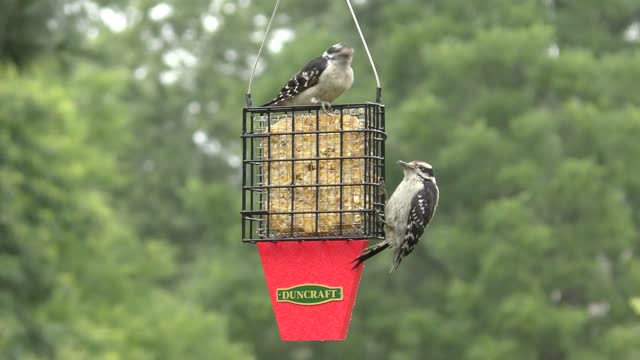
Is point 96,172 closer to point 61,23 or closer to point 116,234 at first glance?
point 116,234

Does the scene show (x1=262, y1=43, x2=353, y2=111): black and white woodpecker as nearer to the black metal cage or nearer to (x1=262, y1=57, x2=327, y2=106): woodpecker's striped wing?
(x1=262, y1=57, x2=327, y2=106): woodpecker's striped wing

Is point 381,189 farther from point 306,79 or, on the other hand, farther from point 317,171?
point 306,79

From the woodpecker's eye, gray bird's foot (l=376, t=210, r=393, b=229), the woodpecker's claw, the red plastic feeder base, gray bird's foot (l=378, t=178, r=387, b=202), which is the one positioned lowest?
the red plastic feeder base

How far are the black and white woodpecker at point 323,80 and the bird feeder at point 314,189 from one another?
0.30 metres

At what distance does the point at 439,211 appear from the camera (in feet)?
82.6

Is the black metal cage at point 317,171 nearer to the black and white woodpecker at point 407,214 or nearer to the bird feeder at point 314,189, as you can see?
the bird feeder at point 314,189

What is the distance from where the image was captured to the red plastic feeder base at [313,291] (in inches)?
332

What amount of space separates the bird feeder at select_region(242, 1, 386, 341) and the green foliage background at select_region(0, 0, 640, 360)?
10.4 metres

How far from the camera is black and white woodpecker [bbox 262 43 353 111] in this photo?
9.51 meters

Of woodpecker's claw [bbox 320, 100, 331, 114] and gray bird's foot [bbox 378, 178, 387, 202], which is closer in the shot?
woodpecker's claw [bbox 320, 100, 331, 114]

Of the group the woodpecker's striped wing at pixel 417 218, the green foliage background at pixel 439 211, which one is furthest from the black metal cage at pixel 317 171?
the green foliage background at pixel 439 211

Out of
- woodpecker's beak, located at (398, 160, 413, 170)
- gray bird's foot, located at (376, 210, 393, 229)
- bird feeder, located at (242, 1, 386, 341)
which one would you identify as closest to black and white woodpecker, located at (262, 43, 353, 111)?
bird feeder, located at (242, 1, 386, 341)

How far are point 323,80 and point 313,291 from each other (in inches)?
62.9

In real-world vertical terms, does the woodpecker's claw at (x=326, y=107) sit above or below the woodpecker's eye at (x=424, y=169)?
above
